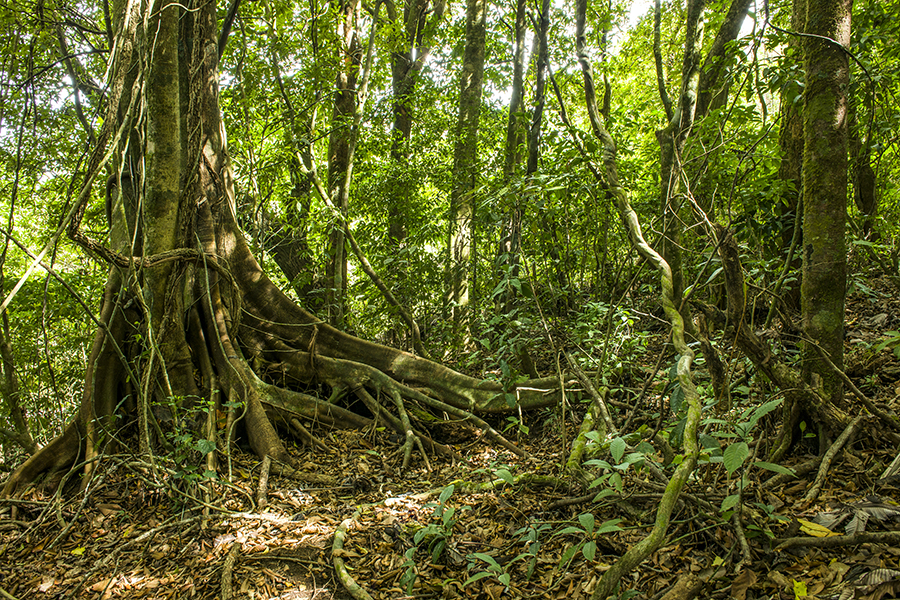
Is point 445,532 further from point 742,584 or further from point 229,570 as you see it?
point 742,584

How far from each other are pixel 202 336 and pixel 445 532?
3.01m

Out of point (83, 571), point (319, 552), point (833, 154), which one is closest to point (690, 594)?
point (319, 552)

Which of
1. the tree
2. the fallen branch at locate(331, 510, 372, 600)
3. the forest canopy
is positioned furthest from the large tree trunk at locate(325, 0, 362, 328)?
the fallen branch at locate(331, 510, 372, 600)

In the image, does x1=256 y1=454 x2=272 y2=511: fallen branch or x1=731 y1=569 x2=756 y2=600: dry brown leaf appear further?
x1=256 y1=454 x2=272 y2=511: fallen branch

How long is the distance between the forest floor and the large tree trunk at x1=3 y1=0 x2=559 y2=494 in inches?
16.0

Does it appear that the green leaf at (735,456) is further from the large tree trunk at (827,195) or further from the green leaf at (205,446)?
the green leaf at (205,446)

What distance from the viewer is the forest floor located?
2084 millimetres

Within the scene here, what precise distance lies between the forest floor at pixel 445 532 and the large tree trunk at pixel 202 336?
0.41 metres

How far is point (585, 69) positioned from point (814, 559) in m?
3.31

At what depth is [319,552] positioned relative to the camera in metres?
2.84

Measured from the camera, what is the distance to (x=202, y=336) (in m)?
4.46

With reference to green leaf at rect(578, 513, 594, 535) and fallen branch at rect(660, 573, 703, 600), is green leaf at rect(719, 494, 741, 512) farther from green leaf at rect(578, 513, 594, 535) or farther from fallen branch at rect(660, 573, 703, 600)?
green leaf at rect(578, 513, 594, 535)

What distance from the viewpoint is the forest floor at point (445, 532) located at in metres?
2.08

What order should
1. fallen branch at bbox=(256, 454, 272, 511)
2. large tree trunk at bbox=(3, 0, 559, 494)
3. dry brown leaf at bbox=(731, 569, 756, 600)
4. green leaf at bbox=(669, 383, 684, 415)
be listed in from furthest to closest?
large tree trunk at bbox=(3, 0, 559, 494) < fallen branch at bbox=(256, 454, 272, 511) < green leaf at bbox=(669, 383, 684, 415) < dry brown leaf at bbox=(731, 569, 756, 600)
